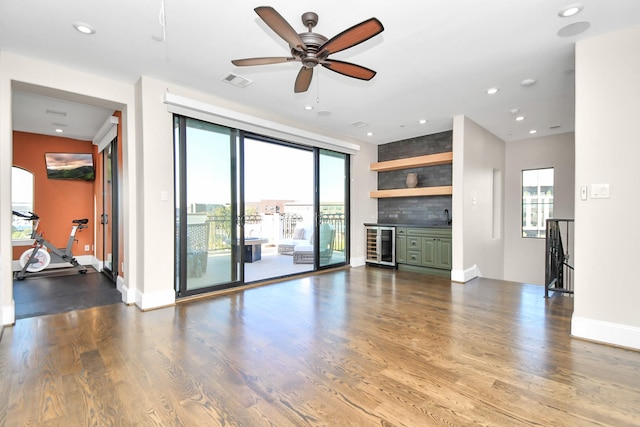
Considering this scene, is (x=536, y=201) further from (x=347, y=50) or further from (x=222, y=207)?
(x=222, y=207)

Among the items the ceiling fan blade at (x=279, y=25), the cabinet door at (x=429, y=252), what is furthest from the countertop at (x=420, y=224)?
the ceiling fan blade at (x=279, y=25)

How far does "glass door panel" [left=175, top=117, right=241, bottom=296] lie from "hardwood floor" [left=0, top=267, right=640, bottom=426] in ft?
1.96

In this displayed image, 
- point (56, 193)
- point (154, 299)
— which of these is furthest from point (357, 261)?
point (56, 193)

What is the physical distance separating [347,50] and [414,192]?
353 centimetres

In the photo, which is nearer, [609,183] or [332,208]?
[609,183]

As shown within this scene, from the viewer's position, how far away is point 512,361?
2.26 m

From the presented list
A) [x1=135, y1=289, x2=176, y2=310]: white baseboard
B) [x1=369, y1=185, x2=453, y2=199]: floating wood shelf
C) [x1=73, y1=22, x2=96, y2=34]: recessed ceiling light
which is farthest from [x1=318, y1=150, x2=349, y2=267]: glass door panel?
[x1=73, y1=22, x2=96, y2=34]: recessed ceiling light

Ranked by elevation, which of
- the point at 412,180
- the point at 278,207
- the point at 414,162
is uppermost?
the point at 414,162

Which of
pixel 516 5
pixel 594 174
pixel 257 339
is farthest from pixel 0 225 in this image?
pixel 594 174

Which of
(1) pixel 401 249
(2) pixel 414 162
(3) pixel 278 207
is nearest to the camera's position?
(2) pixel 414 162

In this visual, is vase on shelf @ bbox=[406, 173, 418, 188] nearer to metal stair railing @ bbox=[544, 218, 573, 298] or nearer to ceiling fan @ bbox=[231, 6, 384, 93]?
metal stair railing @ bbox=[544, 218, 573, 298]

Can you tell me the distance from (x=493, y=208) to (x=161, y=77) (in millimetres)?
6670

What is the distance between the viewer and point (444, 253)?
5285 millimetres

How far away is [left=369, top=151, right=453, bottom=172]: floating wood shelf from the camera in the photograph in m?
5.30
